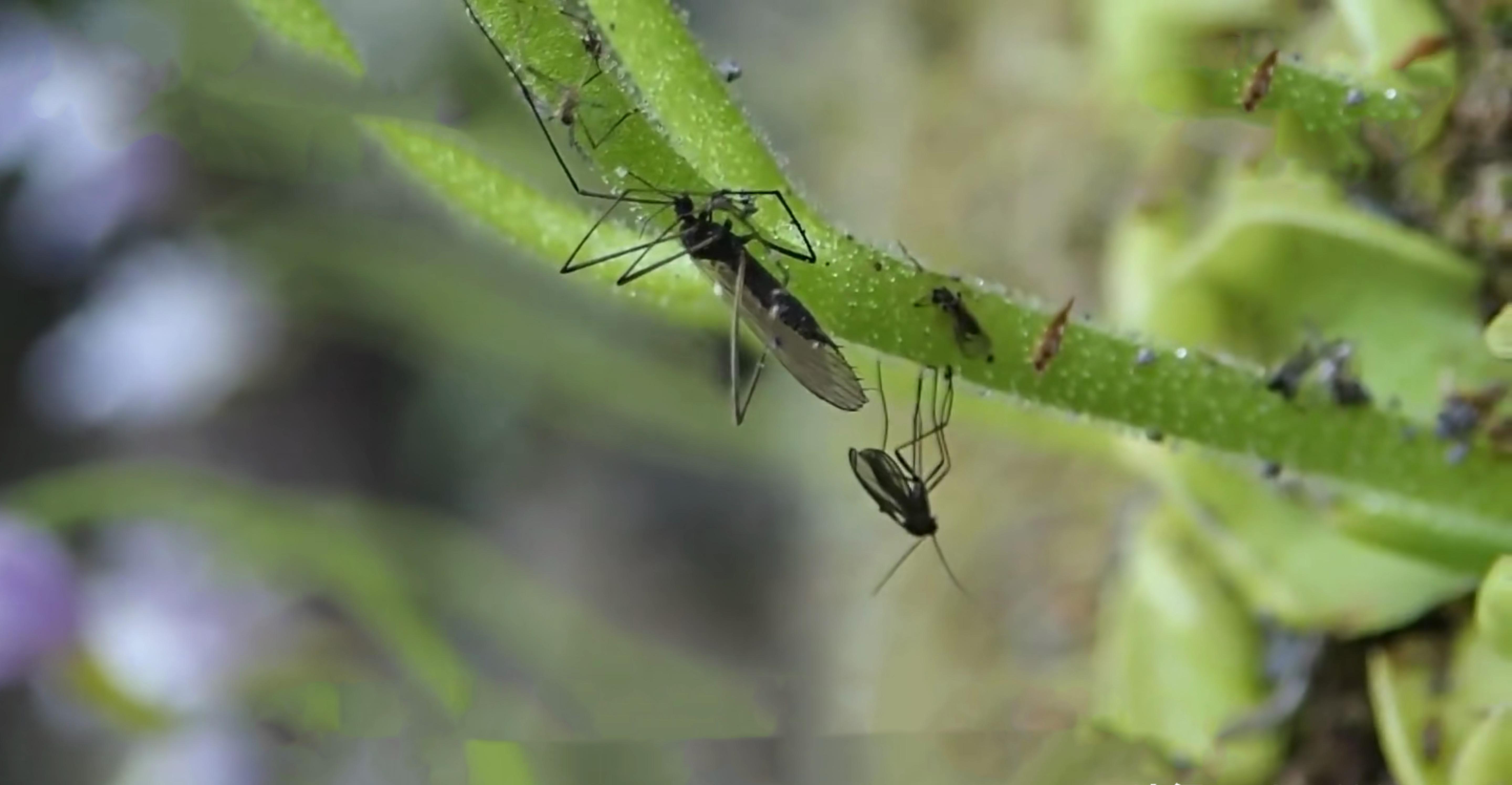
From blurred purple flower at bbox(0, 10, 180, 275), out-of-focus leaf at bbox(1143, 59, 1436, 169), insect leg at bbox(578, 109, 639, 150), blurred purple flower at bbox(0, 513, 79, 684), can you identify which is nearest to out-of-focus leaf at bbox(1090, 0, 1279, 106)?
out-of-focus leaf at bbox(1143, 59, 1436, 169)

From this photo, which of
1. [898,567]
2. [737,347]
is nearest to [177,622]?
[898,567]

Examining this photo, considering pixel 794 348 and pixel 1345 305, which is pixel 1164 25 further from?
pixel 794 348

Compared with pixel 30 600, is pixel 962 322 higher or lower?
lower

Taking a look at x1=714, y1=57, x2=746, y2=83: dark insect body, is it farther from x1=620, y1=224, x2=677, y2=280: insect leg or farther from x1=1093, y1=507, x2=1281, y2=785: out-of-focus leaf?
x1=1093, y1=507, x2=1281, y2=785: out-of-focus leaf

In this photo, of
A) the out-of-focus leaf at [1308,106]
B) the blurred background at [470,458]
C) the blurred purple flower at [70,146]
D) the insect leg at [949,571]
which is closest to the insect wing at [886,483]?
the blurred background at [470,458]

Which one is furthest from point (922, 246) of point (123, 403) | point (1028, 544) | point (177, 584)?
point (123, 403)

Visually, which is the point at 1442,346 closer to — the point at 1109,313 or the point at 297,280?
the point at 1109,313
